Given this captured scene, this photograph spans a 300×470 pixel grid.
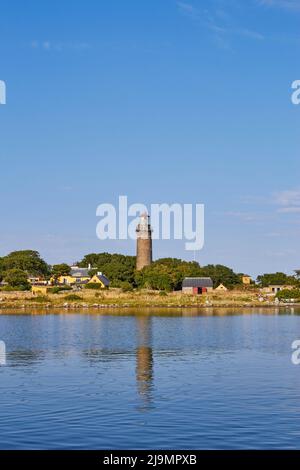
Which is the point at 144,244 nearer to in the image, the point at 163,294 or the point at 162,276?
the point at 162,276

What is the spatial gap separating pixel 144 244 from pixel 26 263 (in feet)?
119

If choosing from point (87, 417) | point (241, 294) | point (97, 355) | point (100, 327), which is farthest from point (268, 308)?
point (87, 417)

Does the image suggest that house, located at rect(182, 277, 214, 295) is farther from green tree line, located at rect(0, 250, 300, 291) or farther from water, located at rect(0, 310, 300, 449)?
water, located at rect(0, 310, 300, 449)

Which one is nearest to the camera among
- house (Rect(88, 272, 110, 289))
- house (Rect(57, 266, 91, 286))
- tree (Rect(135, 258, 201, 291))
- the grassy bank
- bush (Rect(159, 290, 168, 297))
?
the grassy bank

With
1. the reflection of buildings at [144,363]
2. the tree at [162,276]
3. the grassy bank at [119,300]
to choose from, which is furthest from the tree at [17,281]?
the reflection of buildings at [144,363]

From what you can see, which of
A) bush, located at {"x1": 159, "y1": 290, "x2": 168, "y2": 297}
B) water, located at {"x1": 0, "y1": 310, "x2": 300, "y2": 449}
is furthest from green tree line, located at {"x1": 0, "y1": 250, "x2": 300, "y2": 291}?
water, located at {"x1": 0, "y1": 310, "x2": 300, "y2": 449}

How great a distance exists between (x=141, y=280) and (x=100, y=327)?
75.6m

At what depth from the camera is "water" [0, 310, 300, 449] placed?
22.3m

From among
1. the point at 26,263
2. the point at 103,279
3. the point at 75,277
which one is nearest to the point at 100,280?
the point at 103,279

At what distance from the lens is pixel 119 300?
4700 inches

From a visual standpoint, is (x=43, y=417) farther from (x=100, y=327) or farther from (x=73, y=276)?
(x=73, y=276)

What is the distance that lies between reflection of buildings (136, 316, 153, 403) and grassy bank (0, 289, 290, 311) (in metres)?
50.5

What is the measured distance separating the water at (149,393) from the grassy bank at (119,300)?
6029 centimetres
